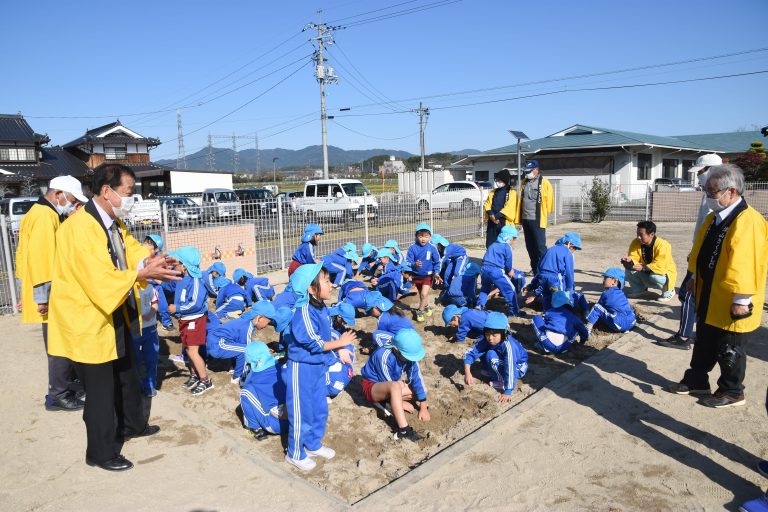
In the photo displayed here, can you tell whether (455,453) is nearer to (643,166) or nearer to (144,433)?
(144,433)

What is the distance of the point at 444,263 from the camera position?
788 centimetres

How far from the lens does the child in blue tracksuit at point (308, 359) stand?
3258mm

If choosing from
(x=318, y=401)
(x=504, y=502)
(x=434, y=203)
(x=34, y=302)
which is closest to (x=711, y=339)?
(x=504, y=502)

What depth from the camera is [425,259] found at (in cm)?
709

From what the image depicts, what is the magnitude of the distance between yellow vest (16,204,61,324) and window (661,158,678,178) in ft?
119

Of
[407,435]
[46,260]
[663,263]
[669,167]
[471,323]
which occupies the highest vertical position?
[669,167]

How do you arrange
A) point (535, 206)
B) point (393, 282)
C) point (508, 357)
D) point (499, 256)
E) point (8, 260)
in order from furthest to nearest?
point (535, 206) → point (8, 260) → point (393, 282) → point (499, 256) → point (508, 357)

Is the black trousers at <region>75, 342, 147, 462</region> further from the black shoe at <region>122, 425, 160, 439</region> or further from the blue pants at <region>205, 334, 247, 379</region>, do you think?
the blue pants at <region>205, 334, 247, 379</region>

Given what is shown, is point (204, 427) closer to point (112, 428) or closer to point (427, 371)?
point (112, 428)

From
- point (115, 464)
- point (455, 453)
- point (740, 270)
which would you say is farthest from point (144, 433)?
point (740, 270)

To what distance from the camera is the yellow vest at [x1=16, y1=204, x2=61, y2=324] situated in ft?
13.2

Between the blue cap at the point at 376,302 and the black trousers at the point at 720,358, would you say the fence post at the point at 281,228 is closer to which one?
the blue cap at the point at 376,302

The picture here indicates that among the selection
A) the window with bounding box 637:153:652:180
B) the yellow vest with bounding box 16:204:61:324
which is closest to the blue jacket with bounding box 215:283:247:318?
the yellow vest with bounding box 16:204:61:324

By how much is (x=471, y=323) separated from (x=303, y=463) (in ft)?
8.97
